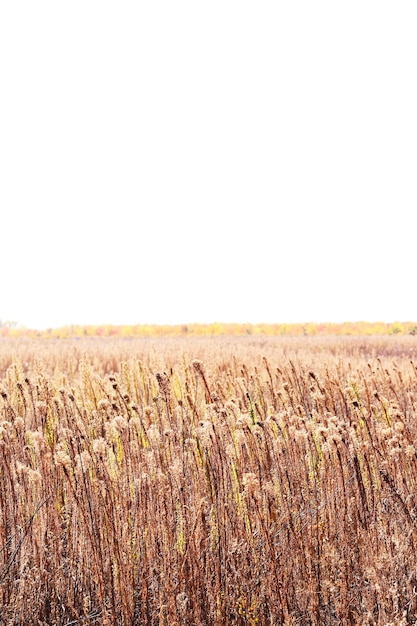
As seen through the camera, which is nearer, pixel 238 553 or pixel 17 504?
pixel 238 553

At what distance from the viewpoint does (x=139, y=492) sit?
108 inches

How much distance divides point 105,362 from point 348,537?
7521 millimetres

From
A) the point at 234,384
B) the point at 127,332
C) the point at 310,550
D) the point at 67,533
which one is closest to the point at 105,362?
the point at 234,384

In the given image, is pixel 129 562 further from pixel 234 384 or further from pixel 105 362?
pixel 105 362

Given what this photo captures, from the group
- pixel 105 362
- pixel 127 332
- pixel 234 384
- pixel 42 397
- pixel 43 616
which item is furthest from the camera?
pixel 127 332

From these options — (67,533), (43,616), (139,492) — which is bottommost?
(43,616)

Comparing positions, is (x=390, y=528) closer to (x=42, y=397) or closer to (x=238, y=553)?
(x=238, y=553)

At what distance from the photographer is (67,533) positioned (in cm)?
309

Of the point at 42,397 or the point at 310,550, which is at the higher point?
the point at 42,397

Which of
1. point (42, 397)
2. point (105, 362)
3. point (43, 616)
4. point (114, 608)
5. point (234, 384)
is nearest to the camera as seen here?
point (114, 608)

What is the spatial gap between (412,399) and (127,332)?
1037 inches

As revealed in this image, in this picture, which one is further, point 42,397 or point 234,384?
point 234,384

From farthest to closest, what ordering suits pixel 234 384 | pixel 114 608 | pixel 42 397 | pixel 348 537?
1. pixel 234 384
2. pixel 42 397
3. pixel 348 537
4. pixel 114 608

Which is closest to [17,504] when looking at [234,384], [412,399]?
[234,384]
